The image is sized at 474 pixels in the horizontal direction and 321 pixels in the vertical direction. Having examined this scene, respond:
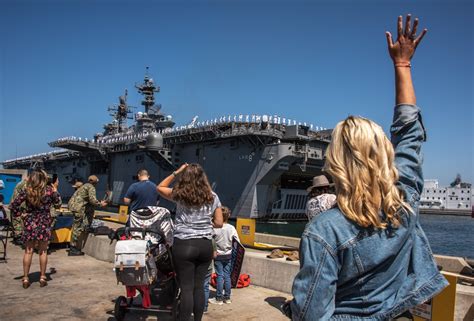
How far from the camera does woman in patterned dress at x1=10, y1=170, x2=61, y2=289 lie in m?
5.48

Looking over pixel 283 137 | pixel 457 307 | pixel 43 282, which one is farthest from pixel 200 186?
pixel 283 137

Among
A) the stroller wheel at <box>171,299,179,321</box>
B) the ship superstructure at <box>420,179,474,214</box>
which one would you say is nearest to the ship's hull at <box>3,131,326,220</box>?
the stroller wheel at <box>171,299,179,321</box>

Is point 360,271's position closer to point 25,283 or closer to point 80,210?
point 25,283

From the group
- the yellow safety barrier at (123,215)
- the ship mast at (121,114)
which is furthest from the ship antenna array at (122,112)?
the yellow safety barrier at (123,215)

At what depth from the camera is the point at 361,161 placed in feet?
4.59

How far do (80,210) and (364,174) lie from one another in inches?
310

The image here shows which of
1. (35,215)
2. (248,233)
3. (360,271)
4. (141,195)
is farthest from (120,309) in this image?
(248,233)

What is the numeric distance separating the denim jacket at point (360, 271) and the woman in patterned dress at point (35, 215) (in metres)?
5.16

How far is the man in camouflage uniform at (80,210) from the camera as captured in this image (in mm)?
8211

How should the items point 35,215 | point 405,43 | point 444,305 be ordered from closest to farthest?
point 405,43, point 444,305, point 35,215

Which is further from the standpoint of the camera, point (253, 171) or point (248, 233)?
point (253, 171)

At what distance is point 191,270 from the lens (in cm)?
364

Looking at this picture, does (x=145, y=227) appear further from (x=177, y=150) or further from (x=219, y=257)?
(x=177, y=150)

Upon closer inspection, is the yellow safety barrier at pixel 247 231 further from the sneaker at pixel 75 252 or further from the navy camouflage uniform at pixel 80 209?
the sneaker at pixel 75 252
